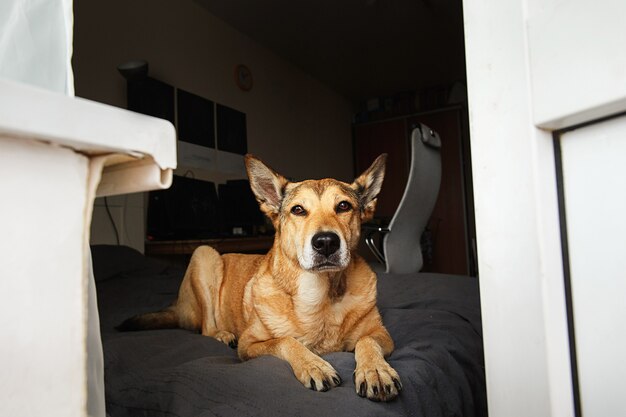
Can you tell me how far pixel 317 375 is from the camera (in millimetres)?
930

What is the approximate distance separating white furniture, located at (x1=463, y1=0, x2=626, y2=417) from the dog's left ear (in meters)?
1.07

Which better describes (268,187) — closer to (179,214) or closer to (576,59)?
(576,59)

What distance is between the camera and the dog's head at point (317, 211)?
1.30 metres

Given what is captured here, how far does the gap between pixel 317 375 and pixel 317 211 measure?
2.15ft

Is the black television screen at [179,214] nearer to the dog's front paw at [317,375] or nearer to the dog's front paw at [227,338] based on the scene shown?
the dog's front paw at [227,338]

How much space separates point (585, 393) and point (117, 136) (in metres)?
0.55

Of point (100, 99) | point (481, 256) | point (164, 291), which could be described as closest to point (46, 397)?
point (481, 256)

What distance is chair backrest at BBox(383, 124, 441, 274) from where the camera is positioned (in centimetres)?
248

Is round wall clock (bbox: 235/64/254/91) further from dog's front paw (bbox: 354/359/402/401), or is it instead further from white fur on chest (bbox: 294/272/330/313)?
dog's front paw (bbox: 354/359/402/401)

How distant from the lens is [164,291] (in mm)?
2225

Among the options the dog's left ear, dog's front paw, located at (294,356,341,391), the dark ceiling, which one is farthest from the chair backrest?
the dark ceiling

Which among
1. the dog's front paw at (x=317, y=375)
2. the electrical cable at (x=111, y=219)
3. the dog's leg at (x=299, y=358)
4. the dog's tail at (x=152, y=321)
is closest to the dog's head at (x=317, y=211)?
the dog's leg at (x=299, y=358)

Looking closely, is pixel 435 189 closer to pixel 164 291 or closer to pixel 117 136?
pixel 164 291

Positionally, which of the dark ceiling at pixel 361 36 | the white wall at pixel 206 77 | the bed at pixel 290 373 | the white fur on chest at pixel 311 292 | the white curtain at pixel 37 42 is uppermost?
the dark ceiling at pixel 361 36
